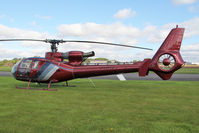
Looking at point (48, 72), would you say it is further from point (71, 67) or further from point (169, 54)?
point (169, 54)

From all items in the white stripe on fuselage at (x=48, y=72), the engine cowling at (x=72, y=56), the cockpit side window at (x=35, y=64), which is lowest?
the white stripe on fuselage at (x=48, y=72)

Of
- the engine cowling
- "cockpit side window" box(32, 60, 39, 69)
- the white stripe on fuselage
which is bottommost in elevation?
the white stripe on fuselage

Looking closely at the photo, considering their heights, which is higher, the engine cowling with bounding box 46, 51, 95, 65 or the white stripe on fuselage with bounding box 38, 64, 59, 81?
the engine cowling with bounding box 46, 51, 95, 65

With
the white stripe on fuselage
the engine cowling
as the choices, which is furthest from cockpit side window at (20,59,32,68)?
the engine cowling

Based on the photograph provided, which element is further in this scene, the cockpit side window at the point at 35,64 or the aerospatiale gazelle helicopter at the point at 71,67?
the cockpit side window at the point at 35,64

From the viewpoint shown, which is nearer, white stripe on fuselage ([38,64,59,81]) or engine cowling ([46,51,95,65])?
white stripe on fuselage ([38,64,59,81])

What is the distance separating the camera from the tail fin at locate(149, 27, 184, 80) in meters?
13.1

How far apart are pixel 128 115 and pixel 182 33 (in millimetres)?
9401

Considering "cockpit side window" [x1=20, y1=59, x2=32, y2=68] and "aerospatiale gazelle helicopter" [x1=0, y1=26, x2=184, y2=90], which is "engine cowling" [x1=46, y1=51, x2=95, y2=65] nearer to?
"aerospatiale gazelle helicopter" [x1=0, y1=26, x2=184, y2=90]

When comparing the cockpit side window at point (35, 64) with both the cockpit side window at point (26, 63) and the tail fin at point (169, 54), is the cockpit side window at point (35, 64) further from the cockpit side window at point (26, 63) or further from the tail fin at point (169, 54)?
the tail fin at point (169, 54)

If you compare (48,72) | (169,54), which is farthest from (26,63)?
(169,54)

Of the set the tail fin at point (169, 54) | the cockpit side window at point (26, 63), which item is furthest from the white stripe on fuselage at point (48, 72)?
the tail fin at point (169, 54)

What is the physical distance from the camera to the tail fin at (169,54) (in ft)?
43.0

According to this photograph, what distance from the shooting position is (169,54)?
13375mm
